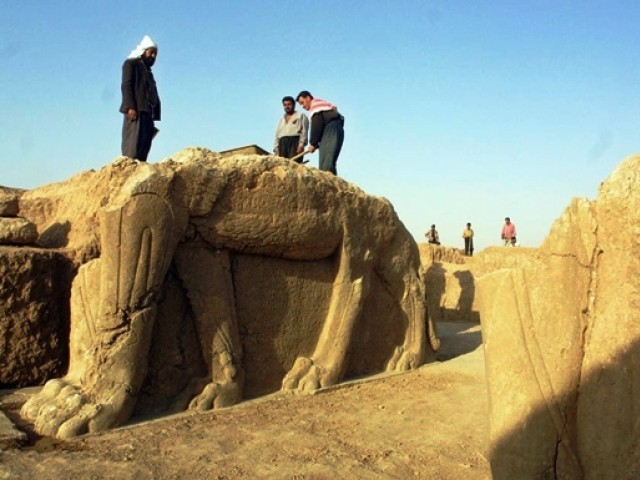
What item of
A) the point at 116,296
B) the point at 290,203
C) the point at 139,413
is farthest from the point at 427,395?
the point at 116,296

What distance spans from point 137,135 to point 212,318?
2.02 meters

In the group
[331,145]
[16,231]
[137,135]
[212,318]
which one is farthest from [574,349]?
[331,145]

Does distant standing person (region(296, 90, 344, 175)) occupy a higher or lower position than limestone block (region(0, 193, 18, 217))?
higher

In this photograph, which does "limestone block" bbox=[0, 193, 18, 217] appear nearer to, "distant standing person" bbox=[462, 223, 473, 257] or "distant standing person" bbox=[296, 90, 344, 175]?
"distant standing person" bbox=[296, 90, 344, 175]

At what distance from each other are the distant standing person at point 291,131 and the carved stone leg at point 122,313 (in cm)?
311

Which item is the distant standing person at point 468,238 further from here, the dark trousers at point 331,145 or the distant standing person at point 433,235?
the dark trousers at point 331,145

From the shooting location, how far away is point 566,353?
1877 mm

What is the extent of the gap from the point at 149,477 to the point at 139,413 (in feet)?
3.76

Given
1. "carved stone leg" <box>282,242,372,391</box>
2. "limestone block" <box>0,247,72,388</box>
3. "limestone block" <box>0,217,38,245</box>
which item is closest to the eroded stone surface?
"carved stone leg" <box>282,242,372,391</box>

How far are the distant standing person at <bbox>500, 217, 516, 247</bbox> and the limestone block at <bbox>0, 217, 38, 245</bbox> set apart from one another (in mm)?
16732

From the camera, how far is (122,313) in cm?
389

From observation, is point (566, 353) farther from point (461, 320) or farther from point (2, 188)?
point (461, 320)

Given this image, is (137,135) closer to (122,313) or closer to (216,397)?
(122,313)

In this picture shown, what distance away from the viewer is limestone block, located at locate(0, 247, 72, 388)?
4.21m
